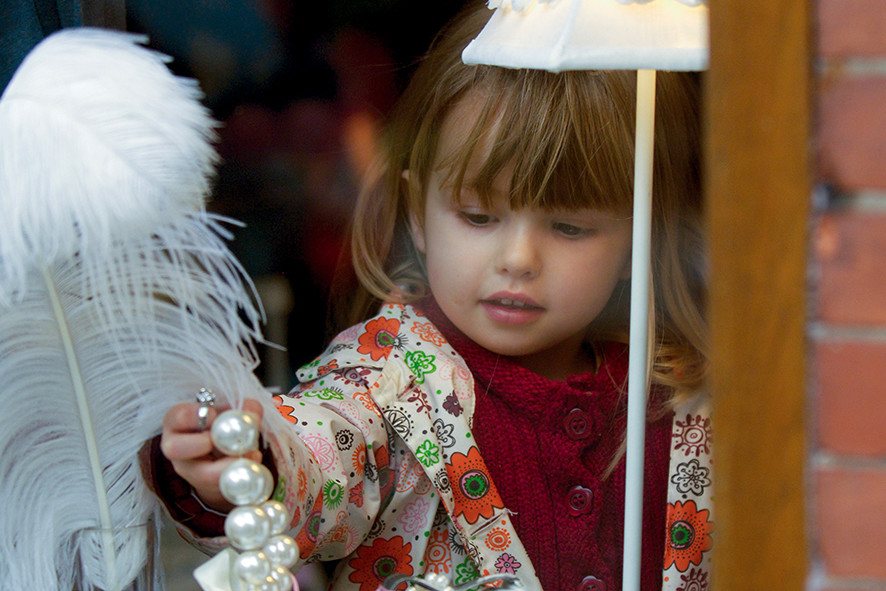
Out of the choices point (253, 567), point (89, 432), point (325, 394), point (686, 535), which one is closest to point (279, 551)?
point (253, 567)

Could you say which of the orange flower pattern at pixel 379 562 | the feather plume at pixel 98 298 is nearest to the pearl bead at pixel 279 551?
the feather plume at pixel 98 298

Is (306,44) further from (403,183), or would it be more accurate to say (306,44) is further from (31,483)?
(31,483)

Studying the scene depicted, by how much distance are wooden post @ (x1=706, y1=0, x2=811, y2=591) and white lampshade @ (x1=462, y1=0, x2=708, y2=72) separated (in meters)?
0.22

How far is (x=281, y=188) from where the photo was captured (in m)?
1.23

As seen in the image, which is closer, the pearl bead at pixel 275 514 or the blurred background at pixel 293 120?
the pearl bead at pixel 275 514

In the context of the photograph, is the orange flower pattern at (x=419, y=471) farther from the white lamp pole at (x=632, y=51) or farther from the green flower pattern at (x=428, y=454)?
the white lamp pole at (x=632, y=51)

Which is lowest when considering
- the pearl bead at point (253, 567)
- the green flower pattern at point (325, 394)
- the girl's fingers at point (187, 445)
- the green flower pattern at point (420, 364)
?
the pearl bead at point (253, 567)

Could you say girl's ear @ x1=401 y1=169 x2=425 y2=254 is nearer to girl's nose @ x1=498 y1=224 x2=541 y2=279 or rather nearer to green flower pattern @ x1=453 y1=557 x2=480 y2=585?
girl's nose @ x1=498 y1=224 x2=541 y2=279

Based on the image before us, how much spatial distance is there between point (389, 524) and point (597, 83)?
53 centimetres

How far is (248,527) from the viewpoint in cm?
70

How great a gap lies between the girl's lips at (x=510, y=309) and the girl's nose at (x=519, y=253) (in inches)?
1.3

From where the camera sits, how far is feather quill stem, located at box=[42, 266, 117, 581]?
2.40 ft

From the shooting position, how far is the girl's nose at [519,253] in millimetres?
990

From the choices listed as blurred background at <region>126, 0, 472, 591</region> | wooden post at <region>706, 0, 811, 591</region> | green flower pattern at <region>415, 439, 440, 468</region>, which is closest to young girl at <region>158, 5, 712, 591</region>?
green flower pattern at <region>415, 439, 440, 468</region>
